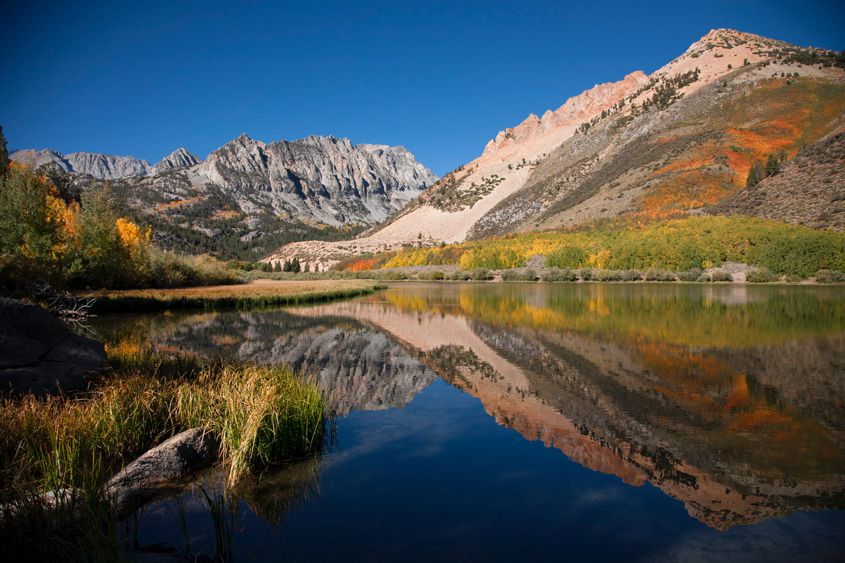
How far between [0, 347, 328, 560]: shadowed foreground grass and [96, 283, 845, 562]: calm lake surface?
21.4 inches

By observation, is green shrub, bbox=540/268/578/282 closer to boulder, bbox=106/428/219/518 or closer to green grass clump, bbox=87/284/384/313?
green grass clump, bbox=87/284/384/313

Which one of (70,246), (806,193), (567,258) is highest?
(806,193)

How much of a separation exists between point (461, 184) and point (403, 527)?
6252 inches

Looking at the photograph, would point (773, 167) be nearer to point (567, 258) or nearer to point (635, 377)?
point (567, 258)

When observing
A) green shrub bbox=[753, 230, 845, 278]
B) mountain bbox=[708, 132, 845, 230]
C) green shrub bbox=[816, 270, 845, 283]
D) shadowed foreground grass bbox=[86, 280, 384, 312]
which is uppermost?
mountain bbox=[708, 132, 845, 230]

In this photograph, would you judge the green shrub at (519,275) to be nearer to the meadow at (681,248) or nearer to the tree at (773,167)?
the meadow at (681,248)

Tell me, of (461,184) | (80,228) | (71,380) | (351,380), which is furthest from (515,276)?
(461,184)

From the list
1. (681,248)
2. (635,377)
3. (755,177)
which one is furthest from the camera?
(755,177)

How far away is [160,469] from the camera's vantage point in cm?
632

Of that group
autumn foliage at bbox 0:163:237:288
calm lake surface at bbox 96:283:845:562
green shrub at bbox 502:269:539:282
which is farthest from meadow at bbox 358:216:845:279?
autumn foliage at bbox 0:163:237:288

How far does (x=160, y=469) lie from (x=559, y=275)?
208 ft

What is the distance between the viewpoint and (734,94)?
324ft

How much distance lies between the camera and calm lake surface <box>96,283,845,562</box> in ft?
17.4

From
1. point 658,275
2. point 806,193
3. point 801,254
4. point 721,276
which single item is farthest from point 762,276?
point 806,193
